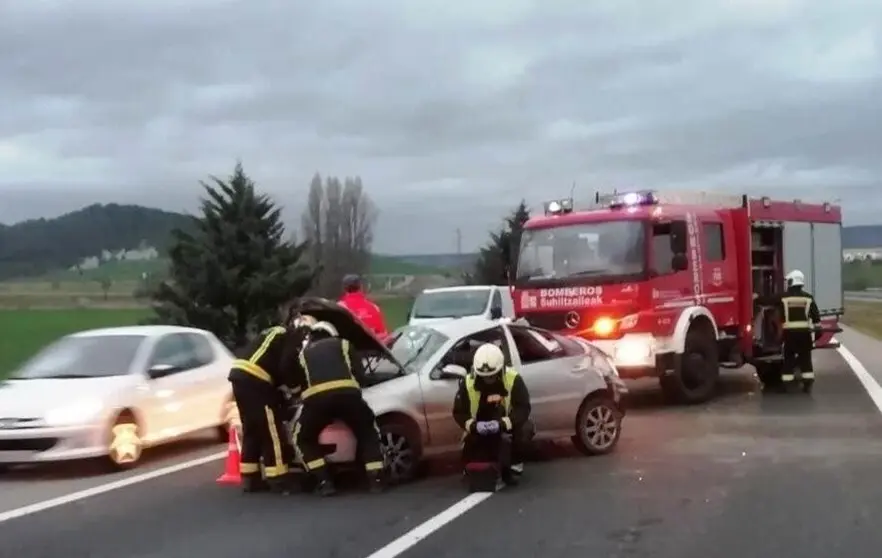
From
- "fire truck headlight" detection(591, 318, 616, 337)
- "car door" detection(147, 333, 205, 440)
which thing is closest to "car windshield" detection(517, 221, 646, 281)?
"fire truck headlight" detection(591, 318, 616, 337)

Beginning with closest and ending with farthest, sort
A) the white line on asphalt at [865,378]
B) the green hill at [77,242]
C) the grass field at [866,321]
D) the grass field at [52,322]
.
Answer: the white line on asphalt at [865,378], the grass field at [52,322], the grass field at [866,321], the green hill at [77,242]

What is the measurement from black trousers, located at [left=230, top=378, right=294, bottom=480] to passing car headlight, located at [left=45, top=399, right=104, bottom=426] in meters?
2.14

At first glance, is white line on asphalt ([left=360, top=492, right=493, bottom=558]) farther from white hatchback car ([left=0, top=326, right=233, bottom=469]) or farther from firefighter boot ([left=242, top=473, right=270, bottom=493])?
white hatchback car ([left=0, top=326, right=233, bottom=469])

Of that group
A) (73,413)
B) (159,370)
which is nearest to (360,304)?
(159,370)

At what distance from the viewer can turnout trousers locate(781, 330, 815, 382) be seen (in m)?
17.9

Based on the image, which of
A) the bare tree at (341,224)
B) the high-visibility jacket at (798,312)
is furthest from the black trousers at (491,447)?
the bare tree at (341,224)

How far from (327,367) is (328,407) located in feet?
1.06

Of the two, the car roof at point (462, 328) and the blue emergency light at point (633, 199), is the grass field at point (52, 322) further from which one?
the car roof at point (462, 328)

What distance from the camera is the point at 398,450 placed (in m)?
10.7

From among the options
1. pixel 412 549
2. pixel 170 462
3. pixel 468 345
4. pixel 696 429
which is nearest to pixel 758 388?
pixel 696 429

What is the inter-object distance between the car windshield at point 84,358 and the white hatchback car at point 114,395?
10mm

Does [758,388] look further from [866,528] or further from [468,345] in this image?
[866,528]

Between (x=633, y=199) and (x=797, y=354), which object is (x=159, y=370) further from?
(x=797, y=354)

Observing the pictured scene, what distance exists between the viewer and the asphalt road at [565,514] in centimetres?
808
